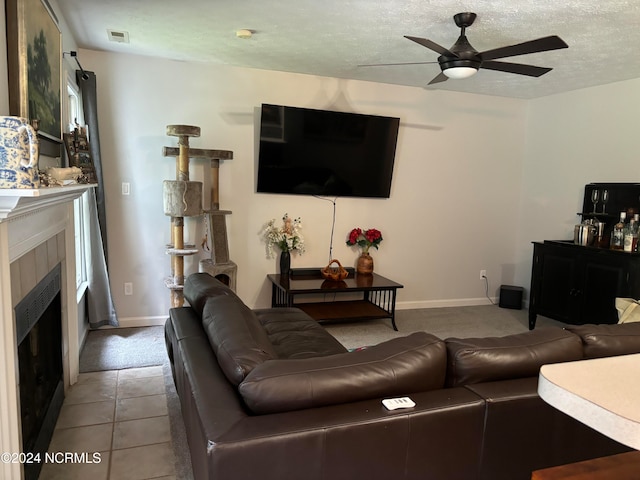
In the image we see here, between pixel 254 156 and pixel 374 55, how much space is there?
152 centimetres

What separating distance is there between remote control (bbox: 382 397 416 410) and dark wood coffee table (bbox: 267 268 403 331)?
268 centimetres

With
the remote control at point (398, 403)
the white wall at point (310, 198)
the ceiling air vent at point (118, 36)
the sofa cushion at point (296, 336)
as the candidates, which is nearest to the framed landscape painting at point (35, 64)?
the ceiling air vent at point (118, 36)

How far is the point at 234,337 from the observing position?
1806 millimetres

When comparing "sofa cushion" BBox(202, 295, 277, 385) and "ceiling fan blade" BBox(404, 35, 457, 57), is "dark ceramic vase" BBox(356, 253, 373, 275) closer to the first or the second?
"ceiling fan blade" BBox(404, 35, 457, 57)

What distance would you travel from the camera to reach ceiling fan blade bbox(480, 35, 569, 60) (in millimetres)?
2530

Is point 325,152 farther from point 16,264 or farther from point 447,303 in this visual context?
point 16,264

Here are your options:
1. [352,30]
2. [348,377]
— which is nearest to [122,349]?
[348,377]

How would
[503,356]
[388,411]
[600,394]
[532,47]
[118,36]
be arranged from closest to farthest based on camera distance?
[600,394] → [388,411] → [503,356] → [532,47] → [118,36]

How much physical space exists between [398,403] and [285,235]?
3.21 meters

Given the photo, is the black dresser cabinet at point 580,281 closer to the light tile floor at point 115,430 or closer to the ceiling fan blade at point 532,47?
the ceiling fan blade at point 532,47

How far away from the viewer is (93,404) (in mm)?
2812

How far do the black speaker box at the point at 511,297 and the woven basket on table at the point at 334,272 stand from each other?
6.90ft

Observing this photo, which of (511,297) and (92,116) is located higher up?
(92,116)

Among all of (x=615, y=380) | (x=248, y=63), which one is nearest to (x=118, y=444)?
(x=615, y=380)
